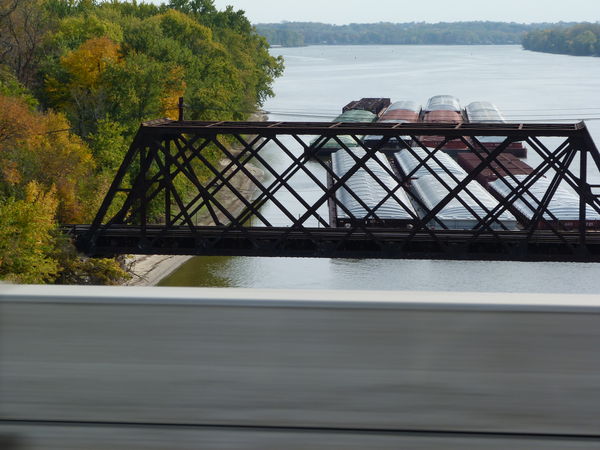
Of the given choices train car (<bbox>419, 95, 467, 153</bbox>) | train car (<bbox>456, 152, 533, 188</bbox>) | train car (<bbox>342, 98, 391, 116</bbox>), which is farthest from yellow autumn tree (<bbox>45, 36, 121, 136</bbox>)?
train car (<bbox>342, 98, 391, 116</bbox>)

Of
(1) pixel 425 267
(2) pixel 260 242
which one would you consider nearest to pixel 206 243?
(2) pixel 260 242

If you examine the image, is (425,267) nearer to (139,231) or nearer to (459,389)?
(139,231)

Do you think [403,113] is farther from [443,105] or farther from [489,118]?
[443,105]

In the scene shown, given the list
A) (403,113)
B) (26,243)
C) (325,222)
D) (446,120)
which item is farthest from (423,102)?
(325,222)

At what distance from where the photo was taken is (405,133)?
2247 cm

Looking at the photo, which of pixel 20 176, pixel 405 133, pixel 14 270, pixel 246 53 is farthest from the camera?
pixel 246 53

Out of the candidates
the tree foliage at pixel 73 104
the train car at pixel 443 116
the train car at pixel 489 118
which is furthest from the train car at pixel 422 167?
the tree foliage at pixel 73 104

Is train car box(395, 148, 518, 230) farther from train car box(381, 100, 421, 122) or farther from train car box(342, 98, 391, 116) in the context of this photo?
train car box(342, 98, 391, 116)

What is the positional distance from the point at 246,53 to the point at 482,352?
84.3m

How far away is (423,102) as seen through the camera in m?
99.7

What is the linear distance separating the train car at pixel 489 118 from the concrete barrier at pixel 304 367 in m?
59.3

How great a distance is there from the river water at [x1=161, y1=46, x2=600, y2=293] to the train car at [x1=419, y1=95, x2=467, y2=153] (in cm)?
559

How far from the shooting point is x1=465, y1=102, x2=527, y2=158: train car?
6612cm

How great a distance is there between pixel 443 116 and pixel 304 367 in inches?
2815
